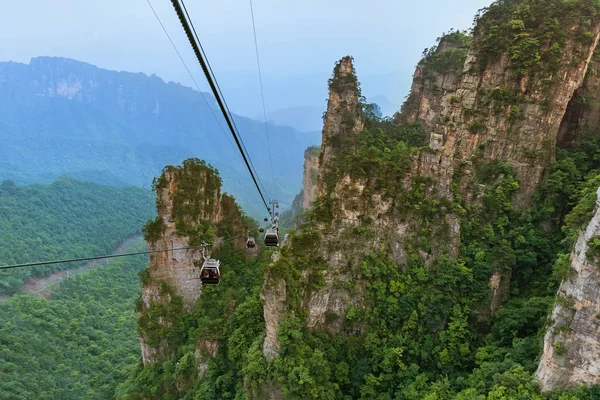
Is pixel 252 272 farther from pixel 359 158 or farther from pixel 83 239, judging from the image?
pixel 83 239

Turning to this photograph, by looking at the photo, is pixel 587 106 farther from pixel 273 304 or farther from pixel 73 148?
pixel 73 148

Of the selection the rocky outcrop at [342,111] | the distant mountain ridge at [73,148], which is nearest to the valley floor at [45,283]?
the rocky outcrop at [342,111]

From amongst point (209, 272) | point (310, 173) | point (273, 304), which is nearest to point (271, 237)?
point (273, 304)

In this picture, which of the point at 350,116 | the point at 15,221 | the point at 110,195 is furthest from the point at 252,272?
the point at 110,195

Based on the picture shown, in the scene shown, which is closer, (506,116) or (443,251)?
(443,251)

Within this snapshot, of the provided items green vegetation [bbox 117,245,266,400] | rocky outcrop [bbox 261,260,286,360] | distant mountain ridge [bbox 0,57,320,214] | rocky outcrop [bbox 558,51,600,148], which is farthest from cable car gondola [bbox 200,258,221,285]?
distant mountain ridge [bbox 0,57,320,214]
